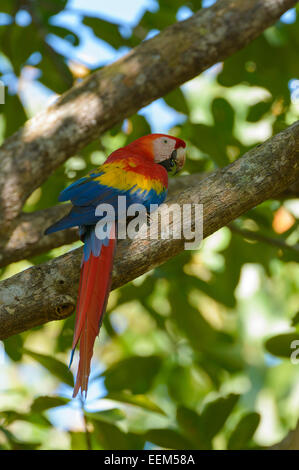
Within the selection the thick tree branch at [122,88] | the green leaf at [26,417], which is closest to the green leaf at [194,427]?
the green leaf at [26,417]

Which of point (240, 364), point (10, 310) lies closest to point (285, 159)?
point (10, 310)

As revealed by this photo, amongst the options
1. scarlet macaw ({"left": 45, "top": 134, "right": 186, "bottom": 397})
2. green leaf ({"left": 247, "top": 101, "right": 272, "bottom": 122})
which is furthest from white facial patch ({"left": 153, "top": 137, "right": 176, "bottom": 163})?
green leaf ({"left": 247, "top": 101, "right": 272, "bottom": 122})

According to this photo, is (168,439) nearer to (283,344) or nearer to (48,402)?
(48,402)

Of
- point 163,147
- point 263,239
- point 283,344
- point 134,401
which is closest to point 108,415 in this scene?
point 134,401

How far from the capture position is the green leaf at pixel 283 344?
2.49 meters

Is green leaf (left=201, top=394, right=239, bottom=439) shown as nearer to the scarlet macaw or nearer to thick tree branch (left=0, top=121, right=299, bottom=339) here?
the scarlet macaw

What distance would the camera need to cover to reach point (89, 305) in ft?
6.64

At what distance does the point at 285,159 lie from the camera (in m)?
2.04

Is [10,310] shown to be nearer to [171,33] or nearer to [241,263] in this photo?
[241,263]

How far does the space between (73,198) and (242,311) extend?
2708 millimetres

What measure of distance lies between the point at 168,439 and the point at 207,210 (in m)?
1.01

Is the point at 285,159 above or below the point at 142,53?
below

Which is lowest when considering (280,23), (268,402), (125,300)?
(268,402)

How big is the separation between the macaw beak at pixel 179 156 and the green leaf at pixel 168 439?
1.39 metres
